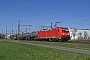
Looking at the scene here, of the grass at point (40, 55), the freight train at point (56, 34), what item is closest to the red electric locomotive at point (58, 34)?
the freight train at point (56, 34)

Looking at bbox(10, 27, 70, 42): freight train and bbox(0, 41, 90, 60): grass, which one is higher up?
bbox(10, 27, 70, 42): freight train

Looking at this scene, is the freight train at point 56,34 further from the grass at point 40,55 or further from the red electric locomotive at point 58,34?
the grass at point 40,55

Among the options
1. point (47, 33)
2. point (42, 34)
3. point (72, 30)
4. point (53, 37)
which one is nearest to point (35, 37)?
point (42, 34)

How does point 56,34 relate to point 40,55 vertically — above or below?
above

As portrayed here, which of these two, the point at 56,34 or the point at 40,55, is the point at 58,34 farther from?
the point at 40,55

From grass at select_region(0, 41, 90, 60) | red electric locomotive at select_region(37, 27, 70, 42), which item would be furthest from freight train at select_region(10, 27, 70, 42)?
grass at select_region(0, 41, 90, 60)

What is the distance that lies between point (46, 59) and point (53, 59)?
19.2 inches

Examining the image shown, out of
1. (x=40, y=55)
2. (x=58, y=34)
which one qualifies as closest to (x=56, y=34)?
(x=58, y=34)

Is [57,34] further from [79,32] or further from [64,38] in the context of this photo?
[79,32]

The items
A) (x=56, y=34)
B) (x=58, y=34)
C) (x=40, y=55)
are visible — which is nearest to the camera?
(x=40, y=55)

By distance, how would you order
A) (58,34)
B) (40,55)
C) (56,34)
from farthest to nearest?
(56,34) < (58,34) < (40,55)

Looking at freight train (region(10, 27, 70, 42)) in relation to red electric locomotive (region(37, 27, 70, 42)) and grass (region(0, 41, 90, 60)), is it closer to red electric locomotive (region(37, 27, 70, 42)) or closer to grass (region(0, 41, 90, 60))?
red electric locomotive (region(37, 27, 70, 42))

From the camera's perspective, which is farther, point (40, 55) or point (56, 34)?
point (56, 34)

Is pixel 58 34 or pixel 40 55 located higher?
pixel 58 34
